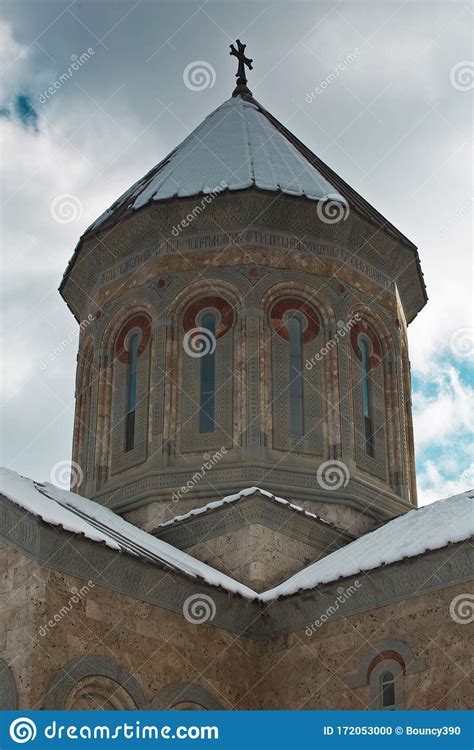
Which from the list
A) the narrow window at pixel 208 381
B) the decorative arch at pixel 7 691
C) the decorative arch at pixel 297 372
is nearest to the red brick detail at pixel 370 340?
the decorative arch at pixel 297 372

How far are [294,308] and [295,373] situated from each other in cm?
99

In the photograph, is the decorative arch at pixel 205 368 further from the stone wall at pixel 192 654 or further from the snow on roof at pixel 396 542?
the stone wall at pixel 192 654

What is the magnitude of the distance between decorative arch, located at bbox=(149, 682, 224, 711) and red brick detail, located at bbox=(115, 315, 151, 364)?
564 centimetres

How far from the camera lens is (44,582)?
30.1 feet

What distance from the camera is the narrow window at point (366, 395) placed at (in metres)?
14.0

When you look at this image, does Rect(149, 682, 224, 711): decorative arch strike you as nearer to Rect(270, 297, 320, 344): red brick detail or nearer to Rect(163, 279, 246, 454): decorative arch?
Rect(163, 279, 246, 454): decorative arch

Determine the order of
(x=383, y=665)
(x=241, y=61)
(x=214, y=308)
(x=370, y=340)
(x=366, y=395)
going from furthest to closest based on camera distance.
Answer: (x=241, y=61) → (x=370, y=340) → (x=366, y=395) → (x=214, y=308) → (x=383, y=665)

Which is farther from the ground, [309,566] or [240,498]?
[240,498]

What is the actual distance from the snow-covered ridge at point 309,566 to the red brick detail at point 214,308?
2838 millimetres

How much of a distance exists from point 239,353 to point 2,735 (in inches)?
258

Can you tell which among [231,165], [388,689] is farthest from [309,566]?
[231,165]

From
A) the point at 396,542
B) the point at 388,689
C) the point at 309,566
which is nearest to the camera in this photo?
the point at 388,689

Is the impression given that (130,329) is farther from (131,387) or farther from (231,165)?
(231,165)

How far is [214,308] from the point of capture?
14070 millimetres
